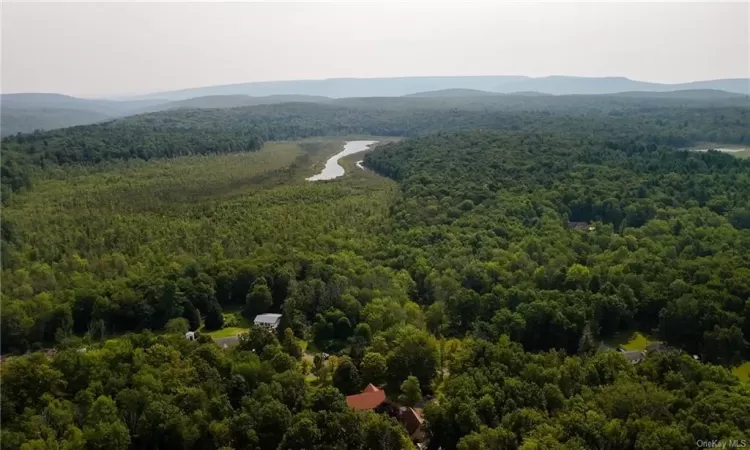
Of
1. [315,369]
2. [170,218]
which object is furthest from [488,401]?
[170,218]

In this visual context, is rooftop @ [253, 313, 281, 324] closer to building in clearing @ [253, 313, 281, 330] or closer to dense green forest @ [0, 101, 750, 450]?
building in clearing @ [253, 313, 281, 330]

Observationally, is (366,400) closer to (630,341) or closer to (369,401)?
(369,401)

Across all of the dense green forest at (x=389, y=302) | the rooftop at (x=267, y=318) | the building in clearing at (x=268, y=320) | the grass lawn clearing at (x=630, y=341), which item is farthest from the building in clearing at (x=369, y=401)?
the grass lawn clearing at (x=630, y=341)

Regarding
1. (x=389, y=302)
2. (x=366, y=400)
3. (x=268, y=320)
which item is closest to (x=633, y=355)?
(x=389, y=302)

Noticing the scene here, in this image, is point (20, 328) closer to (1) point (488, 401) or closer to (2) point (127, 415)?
(2) point (127, 415)

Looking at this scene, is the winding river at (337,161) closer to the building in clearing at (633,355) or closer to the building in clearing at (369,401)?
the building in clearing at (633,355)
